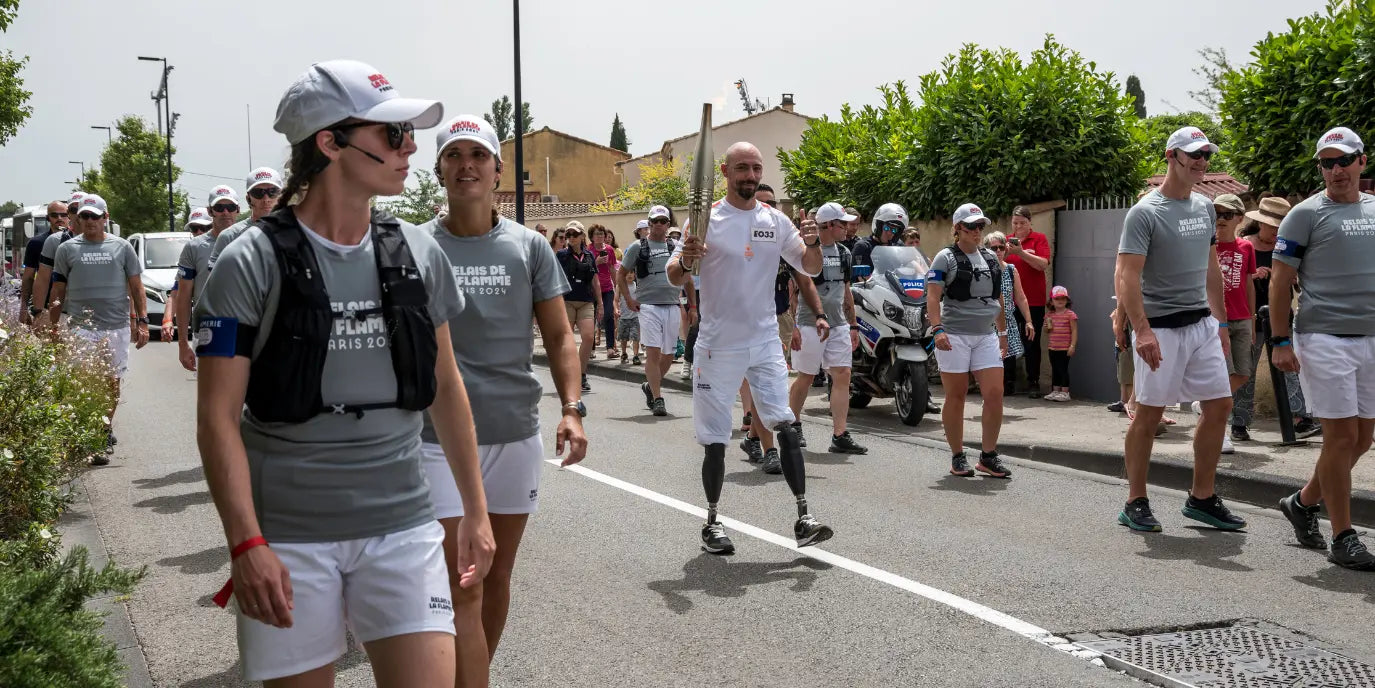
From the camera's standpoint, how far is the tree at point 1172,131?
1519 cm

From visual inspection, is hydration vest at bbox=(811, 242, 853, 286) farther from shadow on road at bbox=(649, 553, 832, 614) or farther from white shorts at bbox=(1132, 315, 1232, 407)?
shadow on road at bbox=(649, 553, 832, 614)

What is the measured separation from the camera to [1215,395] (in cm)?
719

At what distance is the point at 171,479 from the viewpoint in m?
9.65

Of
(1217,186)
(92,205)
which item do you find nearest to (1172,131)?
(1217,186)

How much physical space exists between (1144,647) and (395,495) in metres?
3.30

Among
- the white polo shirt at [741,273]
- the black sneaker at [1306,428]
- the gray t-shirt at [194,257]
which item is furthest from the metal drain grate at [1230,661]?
the gray t-shirt at [194,257]

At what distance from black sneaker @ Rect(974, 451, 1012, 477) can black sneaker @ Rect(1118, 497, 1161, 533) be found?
1.85 metres

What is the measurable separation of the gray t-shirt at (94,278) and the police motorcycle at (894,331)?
605cm

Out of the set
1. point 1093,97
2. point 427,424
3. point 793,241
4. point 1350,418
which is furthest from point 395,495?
point 1093,97

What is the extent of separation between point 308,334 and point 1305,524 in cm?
573

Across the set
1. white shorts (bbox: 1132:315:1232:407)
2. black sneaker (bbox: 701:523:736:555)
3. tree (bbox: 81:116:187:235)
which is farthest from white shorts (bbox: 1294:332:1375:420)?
tree (bbox: 81:116:187:235)

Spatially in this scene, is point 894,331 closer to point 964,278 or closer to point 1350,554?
point 964,278

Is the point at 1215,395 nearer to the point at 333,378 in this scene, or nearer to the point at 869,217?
the point at 333,378

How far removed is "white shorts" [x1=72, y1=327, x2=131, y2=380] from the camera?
10453 millimetres
